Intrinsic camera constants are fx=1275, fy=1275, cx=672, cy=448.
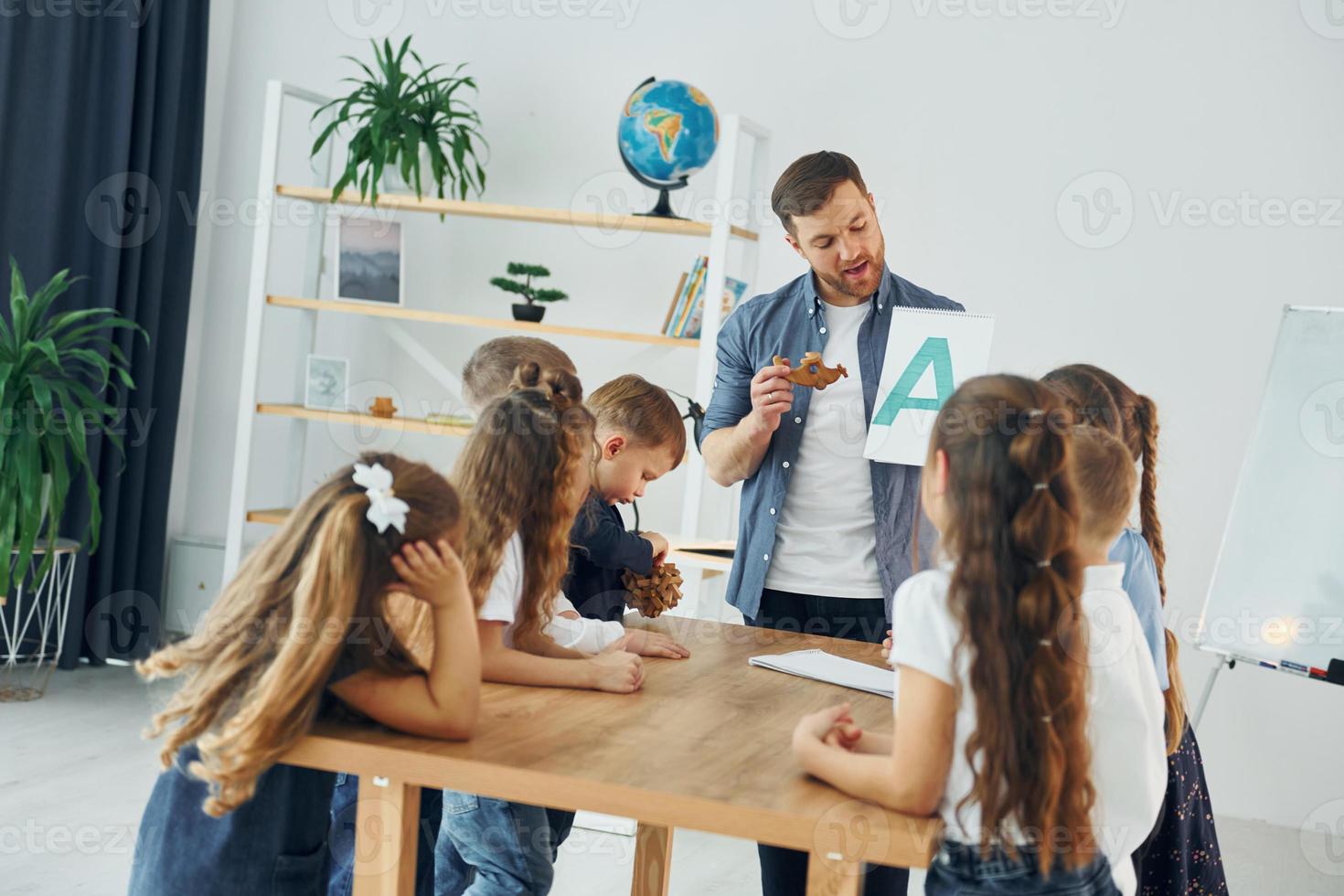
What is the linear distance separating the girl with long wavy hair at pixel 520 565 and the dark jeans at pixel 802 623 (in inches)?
16.8

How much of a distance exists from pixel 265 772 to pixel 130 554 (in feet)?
10.6

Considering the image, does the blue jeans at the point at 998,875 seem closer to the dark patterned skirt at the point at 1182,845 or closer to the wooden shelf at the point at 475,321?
the dark patterned skirt at the point at 1182,845

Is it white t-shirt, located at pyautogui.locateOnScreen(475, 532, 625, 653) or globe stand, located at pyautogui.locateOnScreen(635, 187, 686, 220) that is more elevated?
globe stand, located at pyautogui.locateOnScreen(635, 187, 686, 220)

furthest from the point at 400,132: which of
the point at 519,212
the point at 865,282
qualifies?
the point at 865,282

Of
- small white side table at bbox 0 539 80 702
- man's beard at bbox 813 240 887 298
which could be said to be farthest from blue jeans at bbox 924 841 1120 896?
small white side table at bbox 0 539 80 702

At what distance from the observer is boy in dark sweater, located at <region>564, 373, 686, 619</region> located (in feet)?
6.30

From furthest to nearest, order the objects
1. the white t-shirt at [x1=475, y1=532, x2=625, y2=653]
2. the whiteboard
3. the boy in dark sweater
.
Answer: the whiteboard < the boy in dark sweater < the white t-shirt at [x1=475, y1=532, x2=625, y2=653]

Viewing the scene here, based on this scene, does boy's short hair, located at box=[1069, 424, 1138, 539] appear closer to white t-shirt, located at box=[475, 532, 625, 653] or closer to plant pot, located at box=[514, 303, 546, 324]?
white t-shirt, located at box=[475, 532, 625, 653]

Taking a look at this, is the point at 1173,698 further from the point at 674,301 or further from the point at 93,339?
the point at 93,339

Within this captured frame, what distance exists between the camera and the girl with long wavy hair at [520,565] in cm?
157

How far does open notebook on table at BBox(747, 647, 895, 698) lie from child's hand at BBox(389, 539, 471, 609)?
61 centimetres

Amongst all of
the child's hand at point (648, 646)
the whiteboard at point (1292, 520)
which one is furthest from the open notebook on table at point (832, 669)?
the whiteboard at point (1292, 520)

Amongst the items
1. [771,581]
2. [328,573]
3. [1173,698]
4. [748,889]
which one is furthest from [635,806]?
[748,889]

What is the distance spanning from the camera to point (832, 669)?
5.95ft
